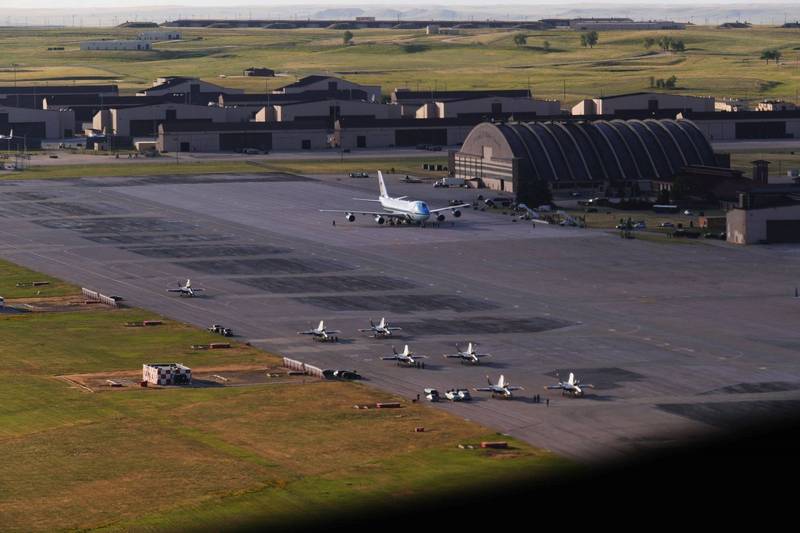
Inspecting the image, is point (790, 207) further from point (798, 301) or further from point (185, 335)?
point (185, 335)

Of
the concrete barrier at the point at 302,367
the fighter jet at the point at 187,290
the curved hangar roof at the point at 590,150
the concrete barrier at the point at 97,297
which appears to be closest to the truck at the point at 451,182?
the curved hangar roof at the point at 590,150

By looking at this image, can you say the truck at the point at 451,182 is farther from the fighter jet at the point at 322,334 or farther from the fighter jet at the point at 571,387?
the fighter jet at the point at 571,387

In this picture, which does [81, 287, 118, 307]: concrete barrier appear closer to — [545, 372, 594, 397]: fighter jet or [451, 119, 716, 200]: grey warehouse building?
[545, 372, 594, 397]: fighter jet

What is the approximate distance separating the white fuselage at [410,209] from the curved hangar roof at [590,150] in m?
26.6

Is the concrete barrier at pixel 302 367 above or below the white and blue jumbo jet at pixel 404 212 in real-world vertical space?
below

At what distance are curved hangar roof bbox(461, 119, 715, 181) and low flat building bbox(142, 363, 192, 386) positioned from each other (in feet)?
326

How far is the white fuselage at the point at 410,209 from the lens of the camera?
161 meters

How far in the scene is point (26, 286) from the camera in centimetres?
12738

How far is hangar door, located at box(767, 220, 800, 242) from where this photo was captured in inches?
5851

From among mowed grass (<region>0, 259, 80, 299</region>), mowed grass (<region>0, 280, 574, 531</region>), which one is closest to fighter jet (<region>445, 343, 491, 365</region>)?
mowed grass (<region>0, 280, 574, 531</region>)

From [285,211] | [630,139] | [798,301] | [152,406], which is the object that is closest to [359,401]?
[152,406]

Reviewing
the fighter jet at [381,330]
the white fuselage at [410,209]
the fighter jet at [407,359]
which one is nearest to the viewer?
the fighter jet at [407,359]

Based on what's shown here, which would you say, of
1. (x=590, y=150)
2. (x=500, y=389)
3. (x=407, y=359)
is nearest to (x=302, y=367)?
(x=407, y=359)

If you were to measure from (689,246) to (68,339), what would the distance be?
6389 cm
